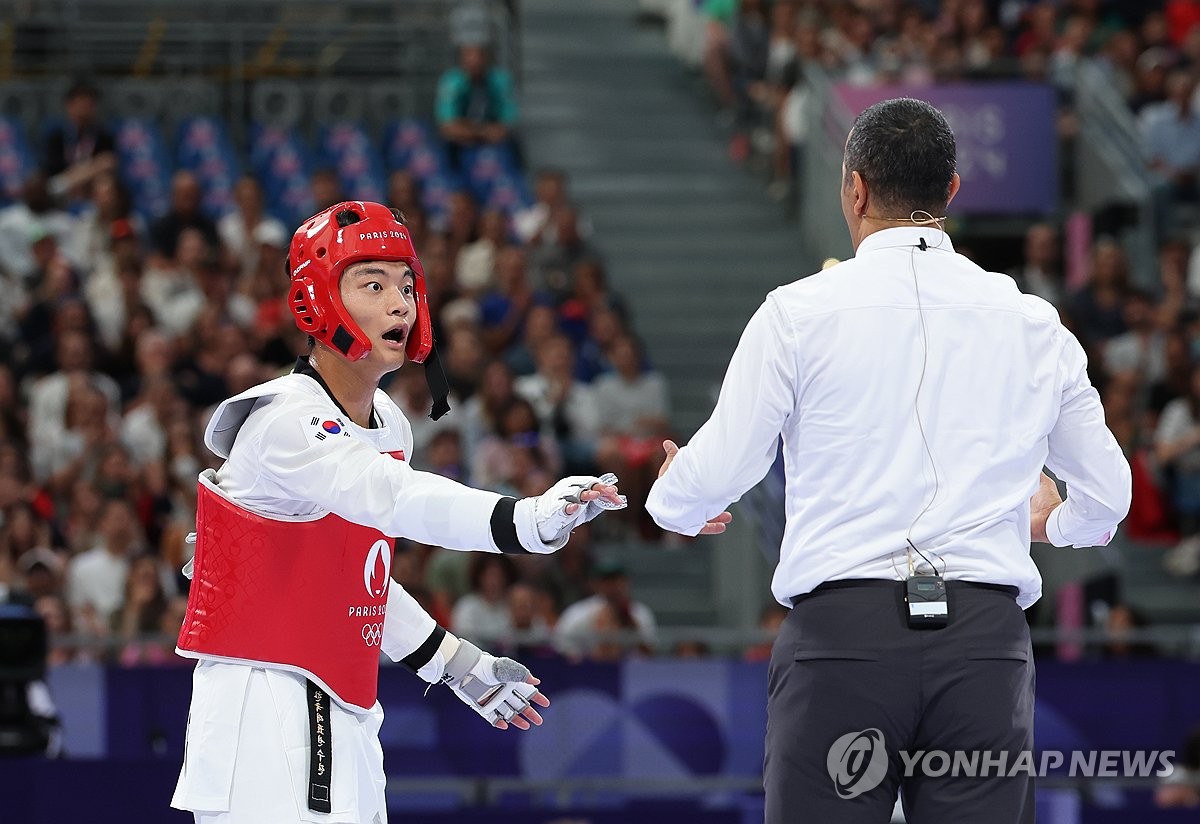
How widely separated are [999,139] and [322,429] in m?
11.8

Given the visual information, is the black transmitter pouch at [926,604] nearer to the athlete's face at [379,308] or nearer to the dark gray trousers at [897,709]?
the dark gray trousers at [897,709]

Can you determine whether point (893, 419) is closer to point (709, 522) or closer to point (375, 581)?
point (709, 522)

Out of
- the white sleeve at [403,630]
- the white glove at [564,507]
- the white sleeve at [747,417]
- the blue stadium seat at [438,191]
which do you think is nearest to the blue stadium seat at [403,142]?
the blue stadium seat at [438,191]

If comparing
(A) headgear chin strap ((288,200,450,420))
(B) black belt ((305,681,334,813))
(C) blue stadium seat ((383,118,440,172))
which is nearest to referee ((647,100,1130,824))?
(A) headgear chin strap ((288,200,450,420))

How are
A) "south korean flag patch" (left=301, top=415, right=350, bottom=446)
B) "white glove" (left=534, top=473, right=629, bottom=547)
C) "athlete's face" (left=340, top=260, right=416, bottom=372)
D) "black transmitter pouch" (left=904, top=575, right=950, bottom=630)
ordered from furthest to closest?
"athlete's face" (left=340, top=260, right=416, bottom=372) < "south korean flag patch" (left=301, top=415, right=350, bottom=446) < "white glove" (left=534, top=473, right=629, bottom=547) < "black transmitter pouch" (left=904, top=575, right=950, bottom=630)

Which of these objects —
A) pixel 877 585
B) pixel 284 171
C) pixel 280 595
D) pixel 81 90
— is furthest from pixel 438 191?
pixel 877 585

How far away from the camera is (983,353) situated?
4.20 metres

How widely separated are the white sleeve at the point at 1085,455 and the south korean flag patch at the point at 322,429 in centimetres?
170

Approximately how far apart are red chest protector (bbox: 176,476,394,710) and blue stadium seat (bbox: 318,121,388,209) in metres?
11.6

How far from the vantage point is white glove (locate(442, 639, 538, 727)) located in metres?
5.36

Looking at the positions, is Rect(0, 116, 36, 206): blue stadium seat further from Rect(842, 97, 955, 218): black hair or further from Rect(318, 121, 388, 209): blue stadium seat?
Rect(842, 97, 955, 218): black hair

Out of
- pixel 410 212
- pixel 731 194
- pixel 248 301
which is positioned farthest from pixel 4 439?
pixel 731 194

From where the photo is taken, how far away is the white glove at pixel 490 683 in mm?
5359

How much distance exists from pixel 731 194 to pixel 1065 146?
297 cm
